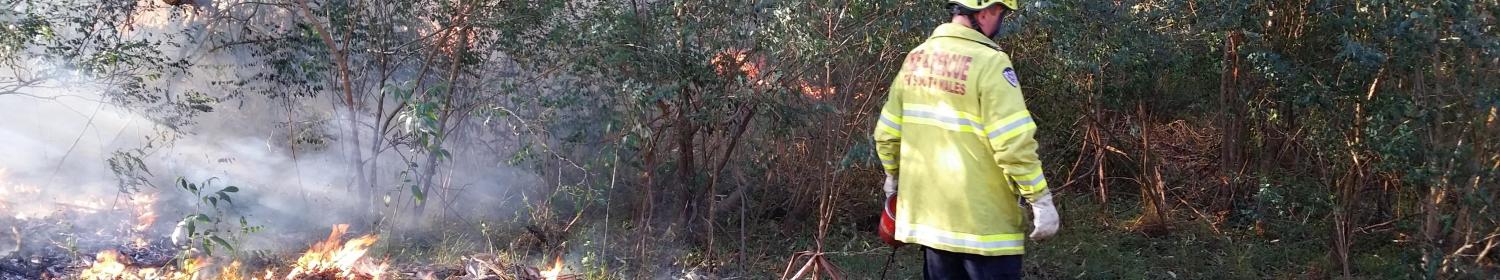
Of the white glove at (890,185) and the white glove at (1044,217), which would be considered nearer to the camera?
the white glove at (1044,217)

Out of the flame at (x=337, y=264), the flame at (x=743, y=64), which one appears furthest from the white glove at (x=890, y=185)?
the flame at (x=337, y=264)

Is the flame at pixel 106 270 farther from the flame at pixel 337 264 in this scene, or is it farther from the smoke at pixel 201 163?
the smoke at pixel 201 163

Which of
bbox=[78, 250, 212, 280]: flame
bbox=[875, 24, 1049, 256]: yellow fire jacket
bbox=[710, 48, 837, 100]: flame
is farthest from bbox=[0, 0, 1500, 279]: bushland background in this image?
bbox=[875, 24, 1049, 256]: yellow fire jacket

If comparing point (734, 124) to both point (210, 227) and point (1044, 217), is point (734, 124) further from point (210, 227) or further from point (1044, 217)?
point (210, 227)

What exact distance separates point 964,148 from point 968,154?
21mm

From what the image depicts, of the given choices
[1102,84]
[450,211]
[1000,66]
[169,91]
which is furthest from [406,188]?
[1000,66]

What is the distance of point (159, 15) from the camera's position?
6.91m

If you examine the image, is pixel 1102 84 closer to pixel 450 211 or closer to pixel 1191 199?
pixel 1191 199

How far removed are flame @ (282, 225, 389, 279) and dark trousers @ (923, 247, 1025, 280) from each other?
247 centimetres

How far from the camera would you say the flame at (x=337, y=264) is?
4.59 m

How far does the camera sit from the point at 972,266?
333 cm

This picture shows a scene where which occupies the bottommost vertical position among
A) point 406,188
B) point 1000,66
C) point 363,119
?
point 406,188

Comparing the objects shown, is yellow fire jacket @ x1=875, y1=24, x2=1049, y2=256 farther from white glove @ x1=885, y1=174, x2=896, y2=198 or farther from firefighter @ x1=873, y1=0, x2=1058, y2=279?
white glove @ x1=885, y1=174, x2=896, y2=198

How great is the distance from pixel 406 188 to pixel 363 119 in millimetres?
517
